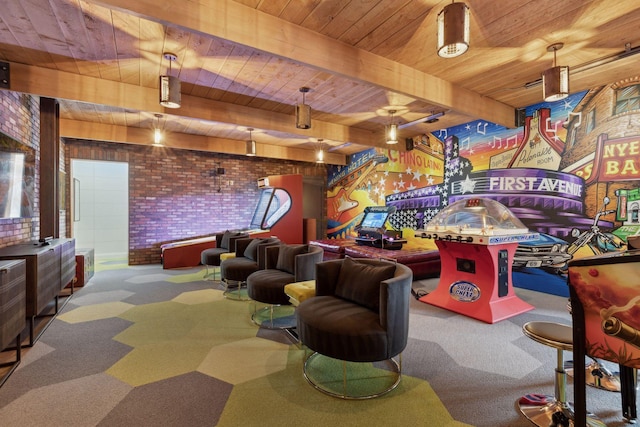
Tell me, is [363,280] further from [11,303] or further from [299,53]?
[11,303]

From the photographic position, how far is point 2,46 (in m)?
3.21

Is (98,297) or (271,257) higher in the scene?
(271,257)

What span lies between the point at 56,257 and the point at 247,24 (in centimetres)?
352

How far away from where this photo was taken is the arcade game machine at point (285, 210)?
7.59 m

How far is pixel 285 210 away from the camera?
766cm

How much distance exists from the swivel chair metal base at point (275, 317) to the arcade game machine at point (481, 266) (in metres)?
1.98

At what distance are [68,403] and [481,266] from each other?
4232 mm

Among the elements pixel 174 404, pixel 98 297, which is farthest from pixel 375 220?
pixel 174 404

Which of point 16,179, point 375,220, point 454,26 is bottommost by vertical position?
point 375,220

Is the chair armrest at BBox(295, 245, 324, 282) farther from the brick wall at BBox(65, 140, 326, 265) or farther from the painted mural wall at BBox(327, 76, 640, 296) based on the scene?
the brick wall at BBox(65, 140, 326, 265)

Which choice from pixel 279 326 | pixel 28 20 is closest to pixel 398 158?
pixel 279 326

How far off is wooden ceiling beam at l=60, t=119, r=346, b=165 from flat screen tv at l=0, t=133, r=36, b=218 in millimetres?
1783

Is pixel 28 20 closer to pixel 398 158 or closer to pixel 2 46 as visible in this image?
pixel 2 46

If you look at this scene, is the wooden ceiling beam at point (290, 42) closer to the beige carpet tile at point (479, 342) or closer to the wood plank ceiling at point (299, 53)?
the wood plank ceiling at point (299, 53)
